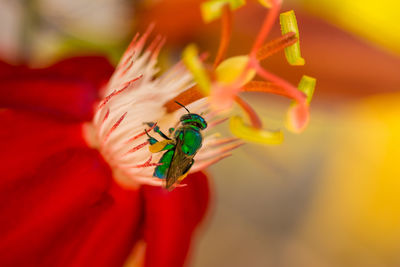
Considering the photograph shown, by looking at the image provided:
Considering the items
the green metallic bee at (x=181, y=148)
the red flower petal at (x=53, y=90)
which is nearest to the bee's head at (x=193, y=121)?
the green metallic bee at (x=181, y=148)

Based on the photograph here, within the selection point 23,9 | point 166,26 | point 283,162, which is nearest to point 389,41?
point 283,162

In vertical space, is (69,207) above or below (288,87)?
below

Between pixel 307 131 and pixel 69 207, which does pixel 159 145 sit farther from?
pixel 307 131

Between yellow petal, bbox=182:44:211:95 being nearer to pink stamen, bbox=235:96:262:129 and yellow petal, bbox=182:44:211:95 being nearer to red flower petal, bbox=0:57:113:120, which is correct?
pink stamen, bbox=235:96:262:129

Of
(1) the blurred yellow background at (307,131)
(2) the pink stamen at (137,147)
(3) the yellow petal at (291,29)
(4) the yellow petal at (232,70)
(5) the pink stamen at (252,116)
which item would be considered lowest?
(1) the blurred yellow background at (307,131)

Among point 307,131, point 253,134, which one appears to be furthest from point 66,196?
point 307,131

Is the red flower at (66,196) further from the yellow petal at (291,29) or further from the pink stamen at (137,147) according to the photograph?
the yellow petal at (291,29)

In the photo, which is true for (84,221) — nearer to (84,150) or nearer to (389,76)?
(84,150)
